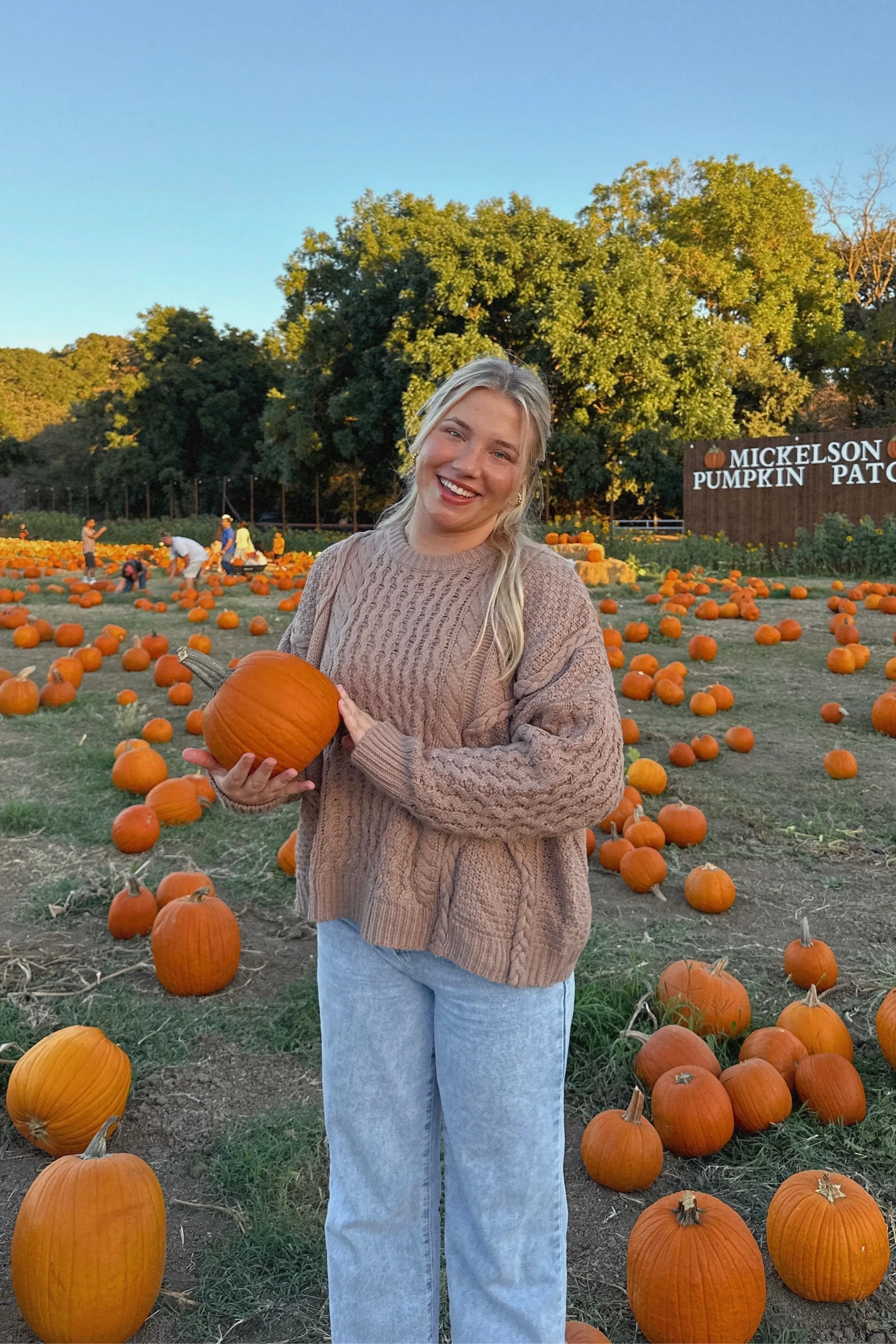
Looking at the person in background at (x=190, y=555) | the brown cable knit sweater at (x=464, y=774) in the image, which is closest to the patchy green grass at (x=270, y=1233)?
the brown cable knit sweater at (x=464, y=774)

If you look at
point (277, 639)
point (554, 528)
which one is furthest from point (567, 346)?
point (277, 639)

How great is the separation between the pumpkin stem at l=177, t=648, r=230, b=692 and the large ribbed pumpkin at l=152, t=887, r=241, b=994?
1.51 m

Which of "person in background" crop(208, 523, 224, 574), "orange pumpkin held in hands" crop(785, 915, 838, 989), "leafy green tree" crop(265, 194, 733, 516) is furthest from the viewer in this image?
"leafy green tree" crop(265, 194, 733, 516)

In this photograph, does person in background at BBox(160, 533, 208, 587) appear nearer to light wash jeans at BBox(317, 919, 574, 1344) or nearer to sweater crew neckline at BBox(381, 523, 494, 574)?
sweater crew neckline at BBox(381, 523, 494, 574)

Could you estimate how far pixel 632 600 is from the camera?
12391 millimetres

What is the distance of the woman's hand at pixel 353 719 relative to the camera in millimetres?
1824

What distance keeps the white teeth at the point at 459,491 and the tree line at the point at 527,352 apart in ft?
60.7

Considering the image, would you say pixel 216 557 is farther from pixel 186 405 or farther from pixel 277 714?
pixel 277 714

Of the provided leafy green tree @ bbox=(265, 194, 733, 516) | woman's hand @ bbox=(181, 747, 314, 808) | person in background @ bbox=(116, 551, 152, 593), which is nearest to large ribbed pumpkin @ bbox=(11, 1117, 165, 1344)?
woman's hand @ bbox=(181, 747, 314, 808)

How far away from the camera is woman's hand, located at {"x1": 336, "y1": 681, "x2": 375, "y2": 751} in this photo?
1824 mm

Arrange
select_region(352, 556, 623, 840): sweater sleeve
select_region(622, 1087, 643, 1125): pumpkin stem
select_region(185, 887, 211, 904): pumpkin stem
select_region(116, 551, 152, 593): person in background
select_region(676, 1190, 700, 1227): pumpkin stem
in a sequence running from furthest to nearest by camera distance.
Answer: select_region(116, 551, 152, 593): person in background
select_region(185, 887, 211, 904): pumpkin stem
select_region(622, 1087, 643, 1125): pumpkin stem
select_region(676, 1190, 700, 1227): pumpkin stem
select_region(352, 556, 623, 840): sweater sleeve

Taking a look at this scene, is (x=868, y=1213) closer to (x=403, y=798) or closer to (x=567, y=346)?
(x=403, y=798)

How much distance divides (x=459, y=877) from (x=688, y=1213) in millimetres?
995

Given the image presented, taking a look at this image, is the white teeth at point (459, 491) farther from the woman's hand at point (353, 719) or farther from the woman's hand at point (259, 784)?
the woman's hand at point (259, 784)
